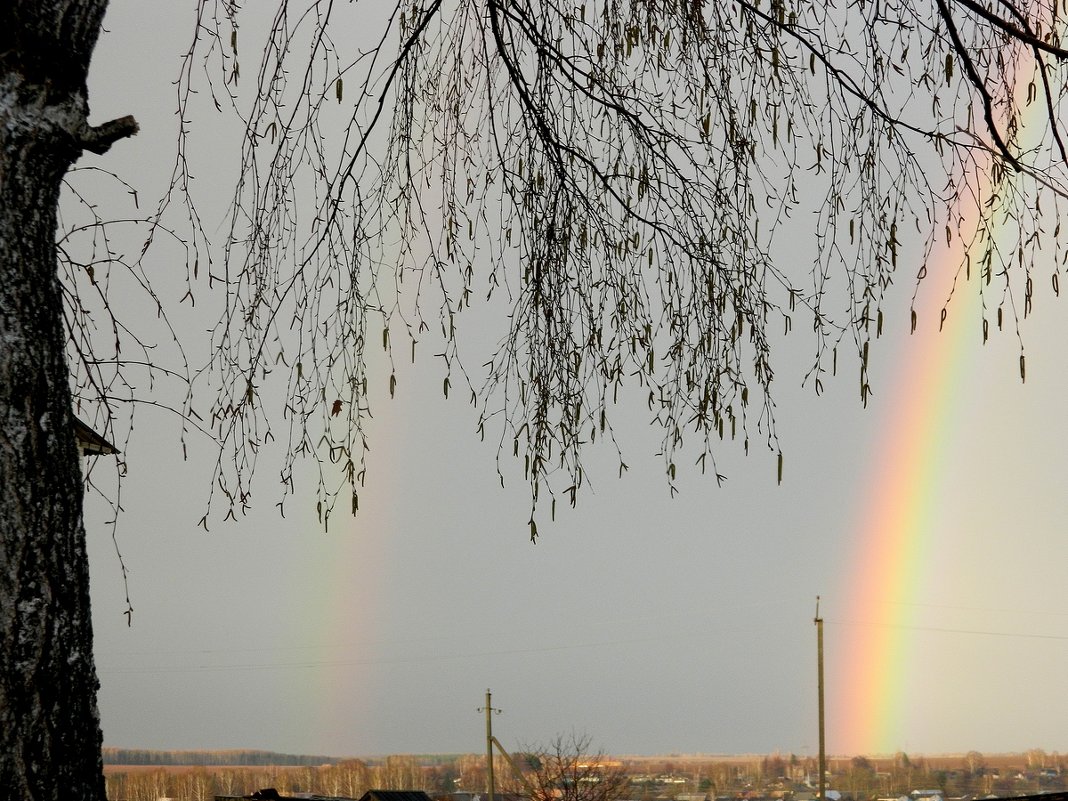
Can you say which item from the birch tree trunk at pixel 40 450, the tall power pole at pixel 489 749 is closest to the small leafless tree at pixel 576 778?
the tall power pole at pixel 489 749

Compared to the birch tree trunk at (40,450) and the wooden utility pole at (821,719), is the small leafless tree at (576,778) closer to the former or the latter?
the wooden utility pole at (821,719)

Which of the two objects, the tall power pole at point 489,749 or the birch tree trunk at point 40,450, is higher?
the birch tree trunk at point 40,450

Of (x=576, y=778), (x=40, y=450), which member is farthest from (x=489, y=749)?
(x=40, y=450)

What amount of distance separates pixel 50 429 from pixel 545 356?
1.65 m

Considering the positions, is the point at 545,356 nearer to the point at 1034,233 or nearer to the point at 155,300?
the point at 155,300

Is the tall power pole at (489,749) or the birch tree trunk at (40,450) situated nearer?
the birch tree trunk at (40,450)

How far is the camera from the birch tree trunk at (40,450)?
171 cm

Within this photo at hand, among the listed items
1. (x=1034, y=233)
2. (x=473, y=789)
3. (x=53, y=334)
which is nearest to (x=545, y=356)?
(x=1034, y=233)

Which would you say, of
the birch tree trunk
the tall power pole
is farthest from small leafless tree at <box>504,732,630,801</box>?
the birch tree trunk

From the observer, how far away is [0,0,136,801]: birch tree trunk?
1708 mm

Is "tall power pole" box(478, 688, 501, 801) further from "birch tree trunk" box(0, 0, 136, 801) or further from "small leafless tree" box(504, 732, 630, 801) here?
"birch tree trunk" box(0, 0, 136, 801)

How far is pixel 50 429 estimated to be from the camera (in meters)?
1.81

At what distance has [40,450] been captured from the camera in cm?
178

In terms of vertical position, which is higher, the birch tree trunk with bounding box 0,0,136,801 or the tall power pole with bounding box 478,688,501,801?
the birch tree trunk with bounding box 0,0,136,801
